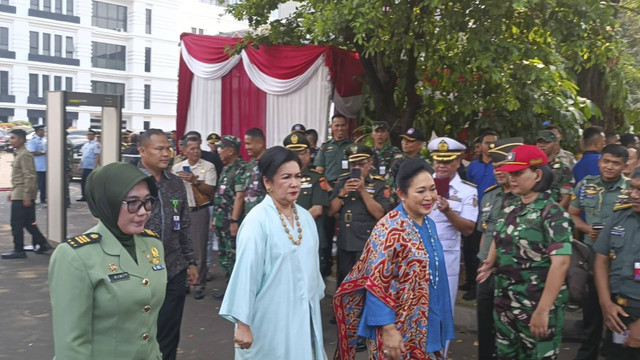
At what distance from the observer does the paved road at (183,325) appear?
18.5ft

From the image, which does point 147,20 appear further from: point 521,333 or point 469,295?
point 521,333

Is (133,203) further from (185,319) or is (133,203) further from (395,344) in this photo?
(185,319)

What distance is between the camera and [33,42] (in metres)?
47.5

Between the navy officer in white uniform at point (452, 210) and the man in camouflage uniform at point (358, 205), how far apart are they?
84 centimetres

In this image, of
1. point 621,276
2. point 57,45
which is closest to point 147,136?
point 621,276

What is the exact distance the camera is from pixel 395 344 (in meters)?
3.38

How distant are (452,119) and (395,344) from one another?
6.50 metres

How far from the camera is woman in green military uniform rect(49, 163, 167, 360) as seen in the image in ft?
8.20

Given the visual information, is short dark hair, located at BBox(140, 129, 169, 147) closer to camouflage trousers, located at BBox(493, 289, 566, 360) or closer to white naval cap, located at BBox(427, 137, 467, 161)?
white naval cap, located at BBox(427, 137, 467, 161)

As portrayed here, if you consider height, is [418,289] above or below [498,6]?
below

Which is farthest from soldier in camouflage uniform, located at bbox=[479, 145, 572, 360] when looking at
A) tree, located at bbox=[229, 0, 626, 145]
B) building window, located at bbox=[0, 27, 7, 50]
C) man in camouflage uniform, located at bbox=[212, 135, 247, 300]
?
building window, located at bbox=[0, 27, 7, 50]

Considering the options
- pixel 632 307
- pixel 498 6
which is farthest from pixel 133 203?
pixel 498 6

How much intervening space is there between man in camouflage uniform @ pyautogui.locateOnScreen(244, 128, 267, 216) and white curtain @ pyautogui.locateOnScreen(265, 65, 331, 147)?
3012mm

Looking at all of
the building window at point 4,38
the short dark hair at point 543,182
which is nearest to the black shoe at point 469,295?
the short dark hair at point 543,182
